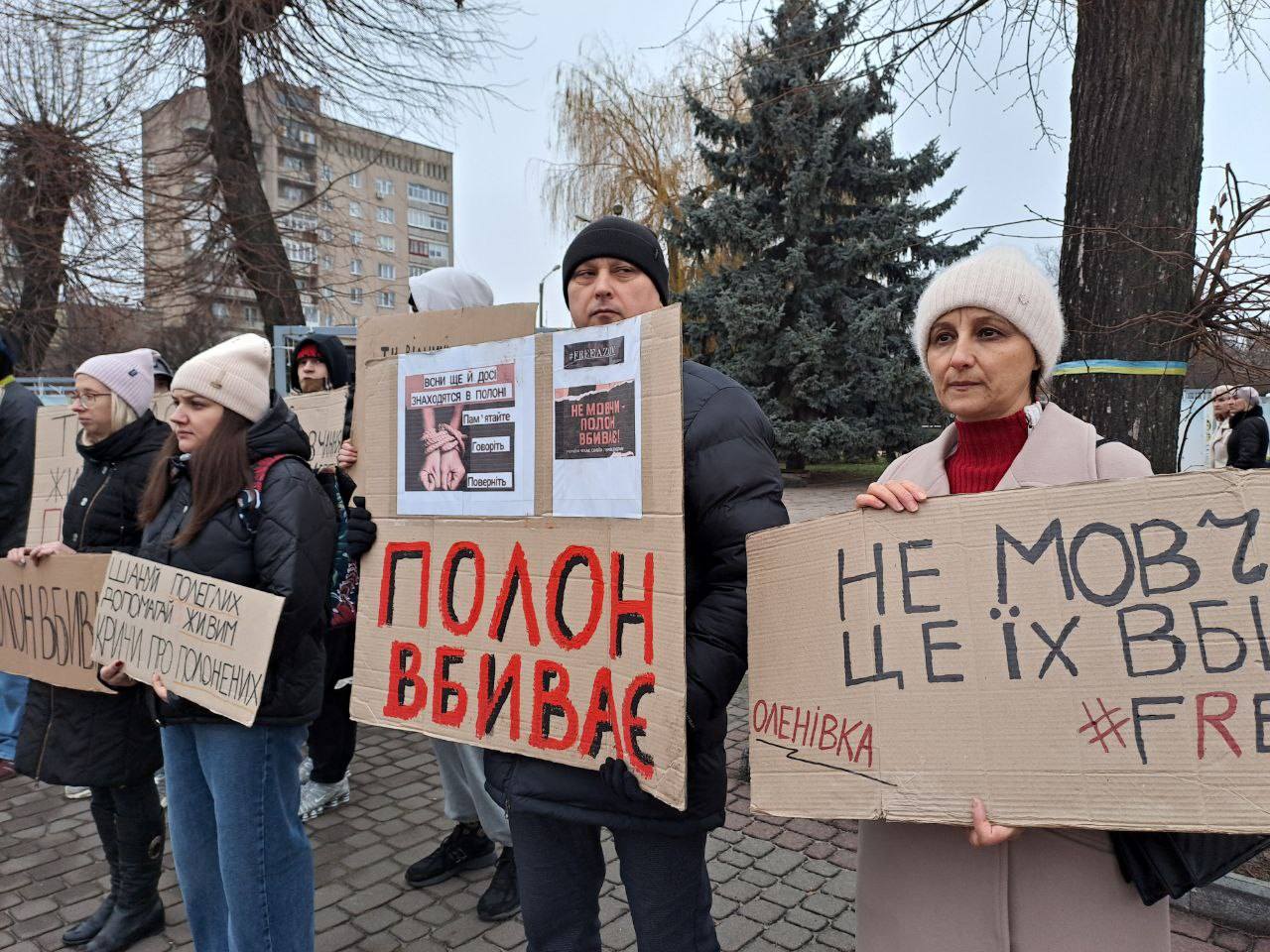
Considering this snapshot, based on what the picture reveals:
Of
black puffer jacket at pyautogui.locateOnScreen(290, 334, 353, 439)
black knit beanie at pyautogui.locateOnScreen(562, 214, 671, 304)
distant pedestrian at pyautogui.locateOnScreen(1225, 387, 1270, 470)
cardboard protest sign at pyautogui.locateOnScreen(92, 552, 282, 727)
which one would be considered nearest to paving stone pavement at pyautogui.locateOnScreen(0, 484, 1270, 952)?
cardboard protest sign at pyautogui.locateOnScreen(92, 552, 282, 727)

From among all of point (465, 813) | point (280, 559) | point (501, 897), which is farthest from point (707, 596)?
point (465, 813)

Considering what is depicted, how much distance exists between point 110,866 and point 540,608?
249cm

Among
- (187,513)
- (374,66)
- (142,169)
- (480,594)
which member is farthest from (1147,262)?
(142,169)

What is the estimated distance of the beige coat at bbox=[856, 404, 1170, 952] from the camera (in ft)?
4.74

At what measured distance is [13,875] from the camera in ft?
11.9

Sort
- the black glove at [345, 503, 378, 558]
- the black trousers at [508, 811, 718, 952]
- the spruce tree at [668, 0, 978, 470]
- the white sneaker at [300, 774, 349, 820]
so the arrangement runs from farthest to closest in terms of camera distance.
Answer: the spruce tree at [668, 0, 978, 470] < the white sneaker at [300, 774, 349, 820] < the black glove at [345, 503, 378, 558] < the black trousers at [508, 811, 718, 952]

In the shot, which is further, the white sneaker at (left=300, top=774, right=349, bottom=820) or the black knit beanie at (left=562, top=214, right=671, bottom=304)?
the white sneaker at (left=300, top=774, right=349, bottom=820)

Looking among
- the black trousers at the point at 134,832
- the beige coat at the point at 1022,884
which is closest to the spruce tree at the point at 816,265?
the black trousers at the point at 134,832

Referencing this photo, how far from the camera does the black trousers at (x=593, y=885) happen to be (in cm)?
184

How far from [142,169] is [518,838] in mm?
11265

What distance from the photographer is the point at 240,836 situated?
230 cm

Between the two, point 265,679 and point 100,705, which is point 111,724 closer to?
point 100,705

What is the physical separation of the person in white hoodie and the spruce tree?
11388 mm

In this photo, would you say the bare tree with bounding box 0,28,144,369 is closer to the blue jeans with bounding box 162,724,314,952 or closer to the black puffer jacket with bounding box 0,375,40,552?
the black puffer jacket with bounding box 0,375,40,552
